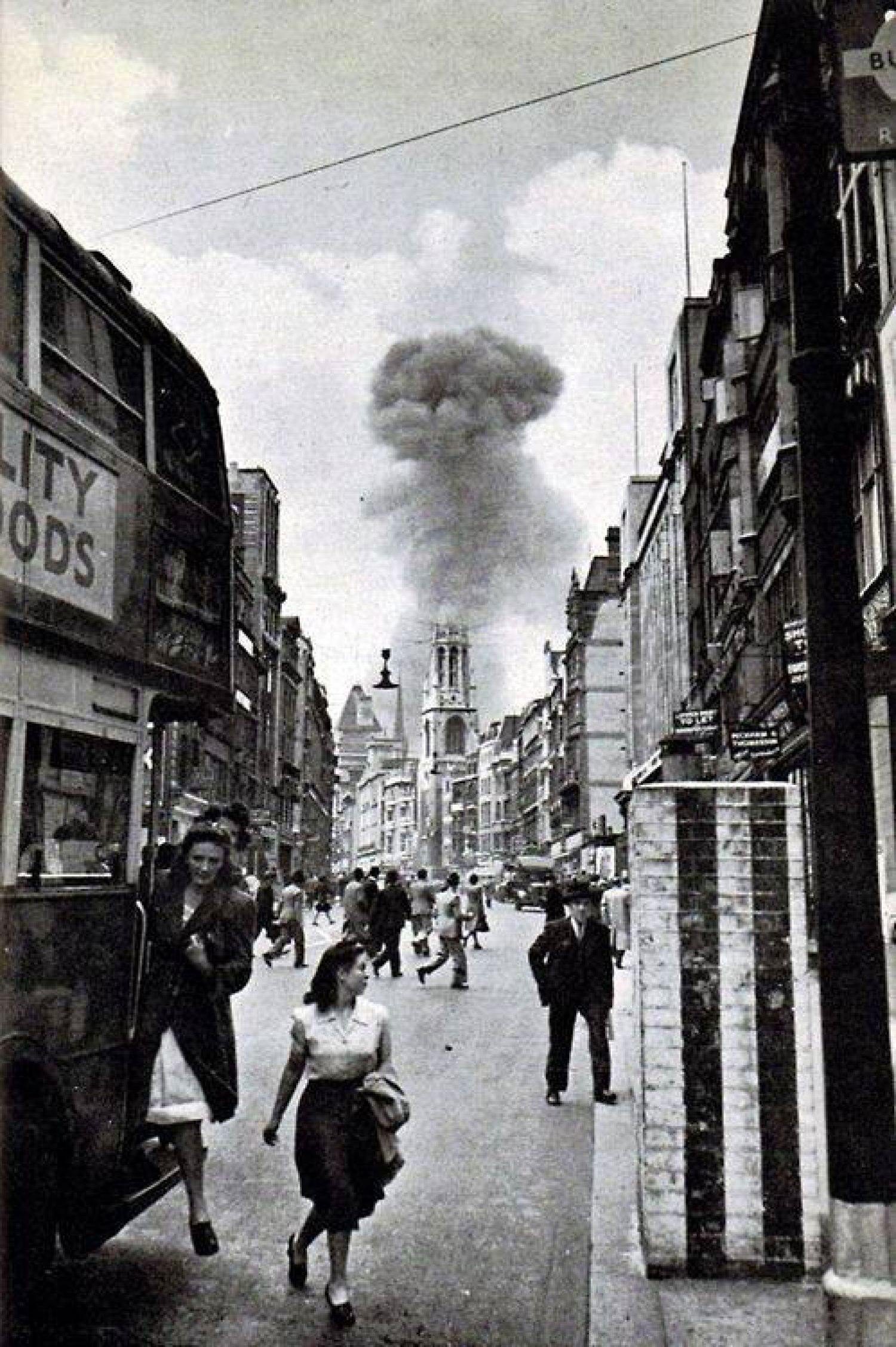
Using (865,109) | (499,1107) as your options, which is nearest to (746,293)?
(499,1107)

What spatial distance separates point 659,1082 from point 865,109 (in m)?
3.94

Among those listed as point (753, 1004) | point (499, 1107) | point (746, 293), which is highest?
point (746, 293)

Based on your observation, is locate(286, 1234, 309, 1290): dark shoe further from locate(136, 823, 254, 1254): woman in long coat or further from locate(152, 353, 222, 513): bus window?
locate(152, 353, 222, 513): bus window

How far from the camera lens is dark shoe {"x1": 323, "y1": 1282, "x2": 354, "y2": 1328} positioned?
178 inches

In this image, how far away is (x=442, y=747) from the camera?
167000mm

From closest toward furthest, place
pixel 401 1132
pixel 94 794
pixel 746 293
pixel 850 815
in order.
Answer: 1. pixel 850 815
2. pixel 94 794
3. pixel 401 1132
4. pixel 746 293

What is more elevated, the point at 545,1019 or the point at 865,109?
the point at 865,109

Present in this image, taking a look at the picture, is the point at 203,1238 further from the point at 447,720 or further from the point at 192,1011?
the point at 447,720

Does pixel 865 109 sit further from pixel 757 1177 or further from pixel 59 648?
pixel 757 1177

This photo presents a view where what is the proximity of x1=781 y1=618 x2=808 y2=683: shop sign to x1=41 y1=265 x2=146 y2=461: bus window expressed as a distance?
41.4ft

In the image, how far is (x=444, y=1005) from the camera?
15.0m

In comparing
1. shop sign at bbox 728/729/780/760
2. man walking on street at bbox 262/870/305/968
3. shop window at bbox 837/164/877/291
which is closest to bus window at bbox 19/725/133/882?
shop window at bbox 837/164/877/291

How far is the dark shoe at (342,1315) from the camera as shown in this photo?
14.9 ft

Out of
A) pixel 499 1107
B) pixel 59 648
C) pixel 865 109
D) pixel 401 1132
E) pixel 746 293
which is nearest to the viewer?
pixel 865 109
